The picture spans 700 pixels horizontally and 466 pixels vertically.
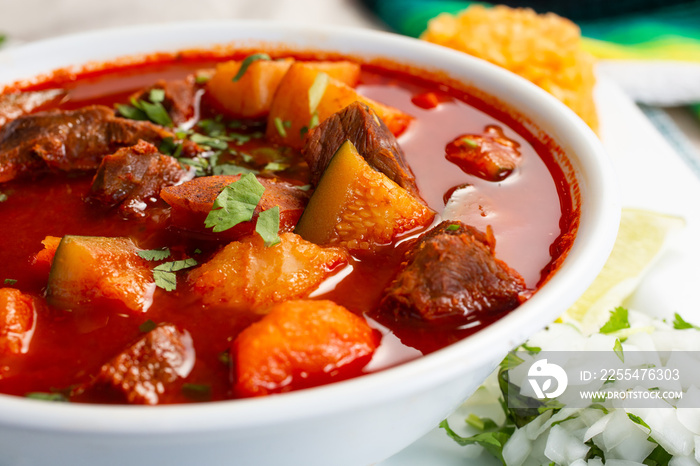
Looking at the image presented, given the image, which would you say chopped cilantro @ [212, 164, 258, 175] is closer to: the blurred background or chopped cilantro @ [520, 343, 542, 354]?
chopped cilantro @ [520, 343, 542, 354]

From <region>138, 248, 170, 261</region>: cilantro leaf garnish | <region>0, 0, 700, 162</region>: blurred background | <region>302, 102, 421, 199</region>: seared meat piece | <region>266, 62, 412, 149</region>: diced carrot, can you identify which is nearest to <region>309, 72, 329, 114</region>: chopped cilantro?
<region>266, 62, 412, 149</region>: diced carrot

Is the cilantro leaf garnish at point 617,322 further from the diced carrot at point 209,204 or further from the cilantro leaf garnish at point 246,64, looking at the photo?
the cilantro leaf garnish at point 246,64

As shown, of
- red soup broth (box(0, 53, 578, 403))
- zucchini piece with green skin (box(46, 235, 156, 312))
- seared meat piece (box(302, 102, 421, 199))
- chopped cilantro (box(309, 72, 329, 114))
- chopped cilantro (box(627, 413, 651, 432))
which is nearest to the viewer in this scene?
red soup broth (box(0, 53, 578, 403))

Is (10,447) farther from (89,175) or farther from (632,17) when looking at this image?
(632,17)

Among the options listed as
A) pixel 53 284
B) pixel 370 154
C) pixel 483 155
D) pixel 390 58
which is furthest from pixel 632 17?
pixel 53 284

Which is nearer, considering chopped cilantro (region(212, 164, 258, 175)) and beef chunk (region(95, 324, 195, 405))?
beef chunk (region(95, 324, 195, 405))

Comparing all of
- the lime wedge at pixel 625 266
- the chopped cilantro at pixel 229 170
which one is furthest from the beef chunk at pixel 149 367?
the lime wedge at pixel 625 266

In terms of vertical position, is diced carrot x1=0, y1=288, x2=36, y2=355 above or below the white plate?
below
